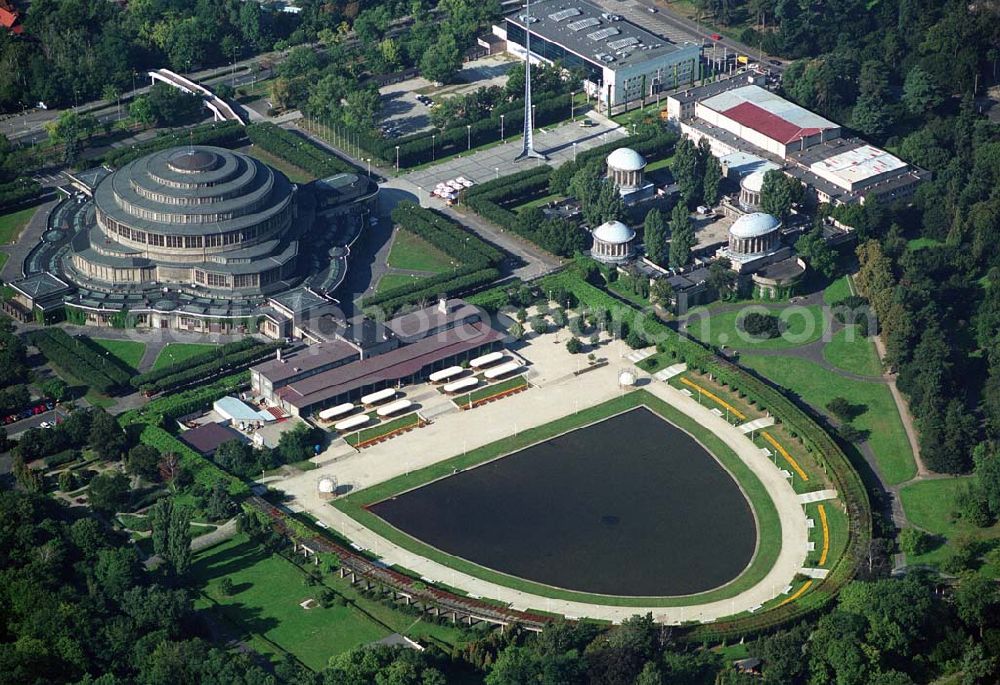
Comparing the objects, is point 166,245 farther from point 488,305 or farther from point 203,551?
point 203,551

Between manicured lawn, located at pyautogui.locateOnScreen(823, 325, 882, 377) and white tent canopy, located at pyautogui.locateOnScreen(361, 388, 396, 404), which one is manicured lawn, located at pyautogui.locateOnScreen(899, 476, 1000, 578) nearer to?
manicured lawn, located at pyautogui.locateOnScreen(823, 325, 882, 377)

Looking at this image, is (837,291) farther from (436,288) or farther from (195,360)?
(195,360)

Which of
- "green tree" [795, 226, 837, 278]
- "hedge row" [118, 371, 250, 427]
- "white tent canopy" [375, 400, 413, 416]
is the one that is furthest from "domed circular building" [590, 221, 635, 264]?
"hedge row" [118, 371, 250, 427]

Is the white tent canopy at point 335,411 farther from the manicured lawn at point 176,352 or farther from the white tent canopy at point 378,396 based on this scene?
the manicured lawn at point 176,352

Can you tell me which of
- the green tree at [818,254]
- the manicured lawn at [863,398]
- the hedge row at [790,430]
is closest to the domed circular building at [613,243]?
the hedge row at [790,430]

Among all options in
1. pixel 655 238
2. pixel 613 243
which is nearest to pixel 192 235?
pixel 613 243

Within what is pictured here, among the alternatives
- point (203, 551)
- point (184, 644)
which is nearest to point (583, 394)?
point (203, 551)

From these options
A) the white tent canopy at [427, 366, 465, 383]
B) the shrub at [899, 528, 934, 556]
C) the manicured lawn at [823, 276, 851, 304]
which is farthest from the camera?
the manicured lawn at [823, 276, 851, 304]
